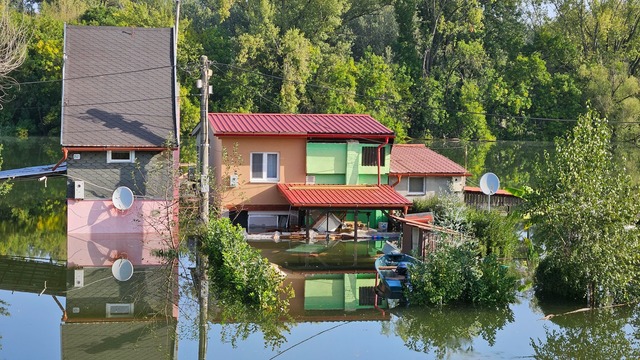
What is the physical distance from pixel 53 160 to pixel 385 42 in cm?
3769

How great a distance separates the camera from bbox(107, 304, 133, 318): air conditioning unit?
57.5 feet

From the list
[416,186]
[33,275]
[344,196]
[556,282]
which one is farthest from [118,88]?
[556,282]

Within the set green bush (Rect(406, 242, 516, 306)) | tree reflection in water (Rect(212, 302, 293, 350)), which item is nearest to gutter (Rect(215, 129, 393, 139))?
green bush (Rect(406, 242, 516, 306))

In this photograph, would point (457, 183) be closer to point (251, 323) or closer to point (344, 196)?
point (344, 196)

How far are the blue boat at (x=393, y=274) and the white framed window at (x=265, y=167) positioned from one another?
7.78 m

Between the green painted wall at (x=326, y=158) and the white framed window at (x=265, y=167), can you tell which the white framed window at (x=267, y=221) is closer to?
the white framed window at (x=265, y=167)

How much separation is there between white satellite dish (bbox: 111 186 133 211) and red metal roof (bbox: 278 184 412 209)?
5.05m

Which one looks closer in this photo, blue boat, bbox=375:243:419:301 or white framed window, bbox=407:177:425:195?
blue boat, bbox=375:243:419:301

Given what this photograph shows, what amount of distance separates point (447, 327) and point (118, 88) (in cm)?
1491

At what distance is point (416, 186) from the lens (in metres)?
30.9

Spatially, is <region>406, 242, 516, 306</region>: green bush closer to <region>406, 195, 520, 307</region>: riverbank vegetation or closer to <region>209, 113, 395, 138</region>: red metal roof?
<region>406, 195, 520, 307</region>: riverbank vegetation

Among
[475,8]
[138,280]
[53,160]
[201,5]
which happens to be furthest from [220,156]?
[201,5]

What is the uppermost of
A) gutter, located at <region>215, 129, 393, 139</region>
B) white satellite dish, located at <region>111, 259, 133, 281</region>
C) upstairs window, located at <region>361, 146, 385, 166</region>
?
gutter, located at <region>215, 129, 393, 139</region>

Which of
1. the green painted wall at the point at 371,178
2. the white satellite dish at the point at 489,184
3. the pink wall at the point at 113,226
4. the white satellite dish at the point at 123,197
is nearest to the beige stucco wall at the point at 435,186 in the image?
the green painted wall at the point at 371,178
